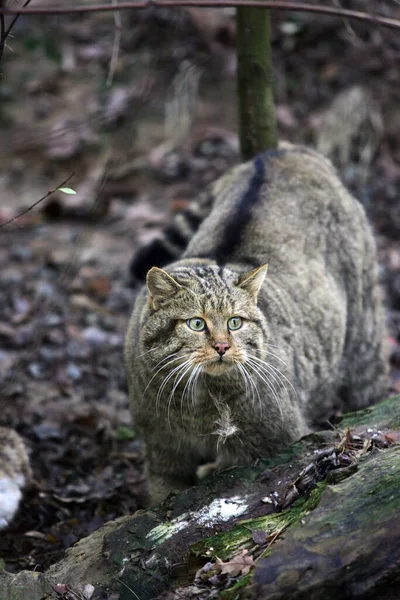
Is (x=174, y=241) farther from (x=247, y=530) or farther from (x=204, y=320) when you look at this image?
(x=247, y=530)

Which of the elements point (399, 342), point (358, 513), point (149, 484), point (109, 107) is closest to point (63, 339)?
point (149, 484)

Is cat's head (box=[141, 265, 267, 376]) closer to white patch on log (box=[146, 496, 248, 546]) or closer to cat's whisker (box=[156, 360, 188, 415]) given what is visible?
cat's whisker (box=[156, 360, 188, 415])

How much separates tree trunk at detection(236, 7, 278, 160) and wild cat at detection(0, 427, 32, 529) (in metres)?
2.73

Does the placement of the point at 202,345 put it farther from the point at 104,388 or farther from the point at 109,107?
the point at 109,107

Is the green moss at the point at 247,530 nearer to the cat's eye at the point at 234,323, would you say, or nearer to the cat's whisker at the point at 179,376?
the cat's whisker at the point at 179,376

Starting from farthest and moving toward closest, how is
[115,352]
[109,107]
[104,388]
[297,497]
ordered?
[109,107] → [115,352] → [104,388] → [297,497]

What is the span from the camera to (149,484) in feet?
15.1

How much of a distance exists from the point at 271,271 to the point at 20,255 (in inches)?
148

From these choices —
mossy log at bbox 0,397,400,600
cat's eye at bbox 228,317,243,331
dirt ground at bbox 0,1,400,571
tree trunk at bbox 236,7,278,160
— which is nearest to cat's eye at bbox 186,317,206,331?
cat's eye at bbox 228,317,243,331

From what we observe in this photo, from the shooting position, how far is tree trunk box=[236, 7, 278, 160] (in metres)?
5.39

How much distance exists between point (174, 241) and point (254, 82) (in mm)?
1316

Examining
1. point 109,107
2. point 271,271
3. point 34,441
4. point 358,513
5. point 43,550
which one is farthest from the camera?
point 109,107

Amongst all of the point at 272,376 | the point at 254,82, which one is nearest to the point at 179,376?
the point at 272,376

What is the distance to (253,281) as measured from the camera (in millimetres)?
4070
